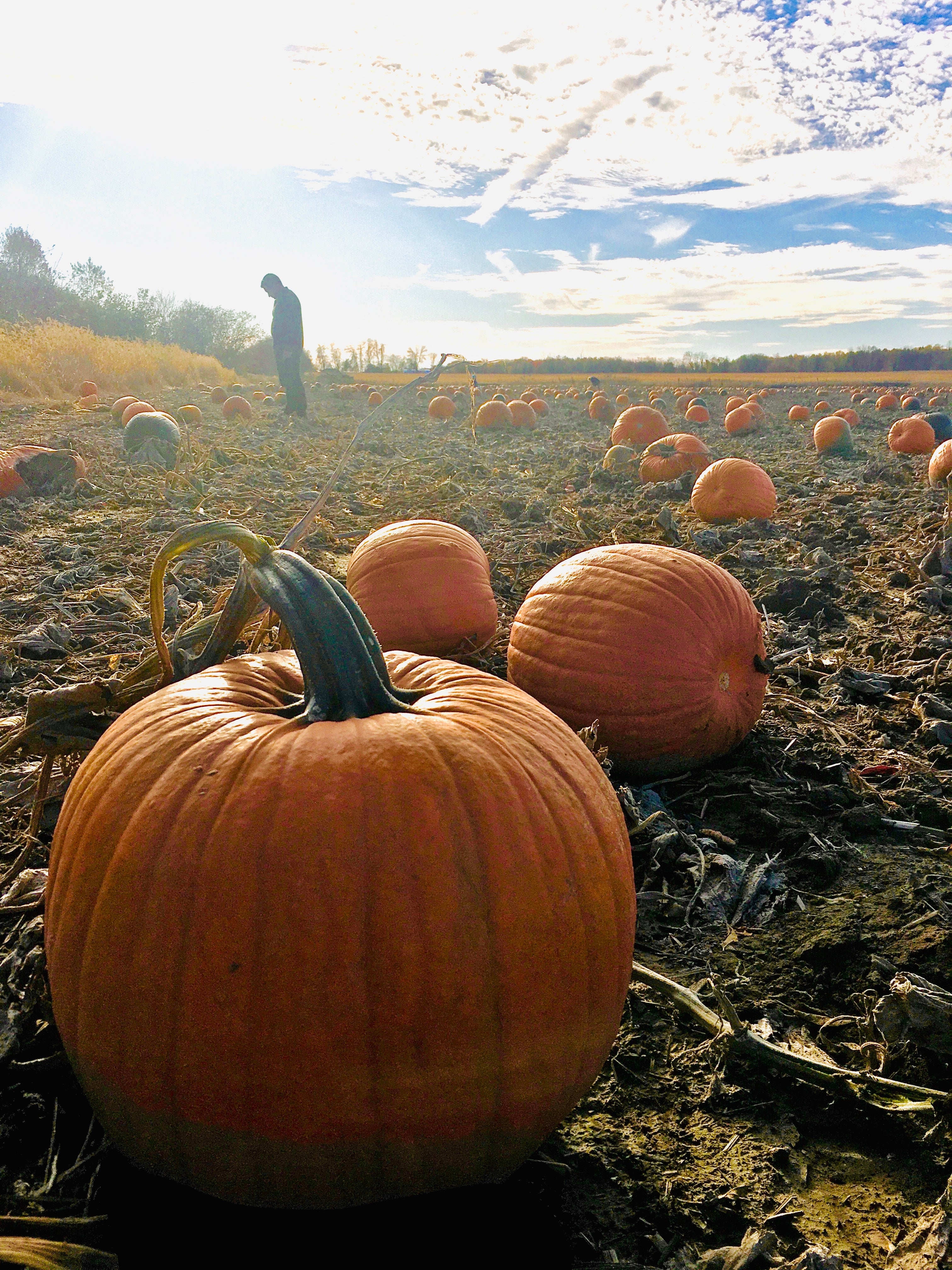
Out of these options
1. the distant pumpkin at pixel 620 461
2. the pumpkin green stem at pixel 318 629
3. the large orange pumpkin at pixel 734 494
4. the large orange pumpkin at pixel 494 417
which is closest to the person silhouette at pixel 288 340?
the large orange pumpkin at pixel 494 417

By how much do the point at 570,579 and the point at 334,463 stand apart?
29.6 ft

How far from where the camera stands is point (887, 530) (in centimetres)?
728

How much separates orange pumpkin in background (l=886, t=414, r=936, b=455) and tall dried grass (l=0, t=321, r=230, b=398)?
773 inches

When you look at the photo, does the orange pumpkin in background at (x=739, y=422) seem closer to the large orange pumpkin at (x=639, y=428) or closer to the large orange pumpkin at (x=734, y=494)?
the large orange pumpkin at (x=639, y=428)

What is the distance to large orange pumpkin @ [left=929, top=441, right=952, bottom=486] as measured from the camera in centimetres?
832

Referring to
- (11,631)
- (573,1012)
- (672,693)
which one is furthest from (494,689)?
(11,631)

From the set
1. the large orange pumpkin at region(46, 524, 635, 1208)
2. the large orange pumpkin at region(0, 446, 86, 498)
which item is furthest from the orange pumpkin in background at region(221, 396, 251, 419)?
the large orange pumpkin at region(46, 524, 635, 1208)

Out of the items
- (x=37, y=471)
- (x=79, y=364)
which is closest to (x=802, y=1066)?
(x=37, y=471)

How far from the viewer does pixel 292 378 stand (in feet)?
64.7

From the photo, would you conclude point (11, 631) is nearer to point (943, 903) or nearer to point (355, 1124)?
point (355, 1124)

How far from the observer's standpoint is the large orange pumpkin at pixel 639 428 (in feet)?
42.0

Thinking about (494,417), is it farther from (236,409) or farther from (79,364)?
(79,364)

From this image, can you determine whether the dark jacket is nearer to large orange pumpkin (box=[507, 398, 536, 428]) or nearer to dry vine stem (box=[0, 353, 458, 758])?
large orange pumpkin (box=[507, 398, 536, 428])

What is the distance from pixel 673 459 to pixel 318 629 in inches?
361
